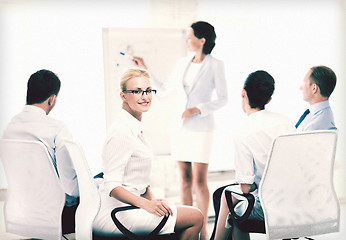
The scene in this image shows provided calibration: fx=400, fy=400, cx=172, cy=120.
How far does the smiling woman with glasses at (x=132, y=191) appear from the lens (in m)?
1.94

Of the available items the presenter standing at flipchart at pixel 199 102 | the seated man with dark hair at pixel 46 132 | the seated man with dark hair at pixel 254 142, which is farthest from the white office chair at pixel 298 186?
the presenter standing at flipchart at pixel 199 102

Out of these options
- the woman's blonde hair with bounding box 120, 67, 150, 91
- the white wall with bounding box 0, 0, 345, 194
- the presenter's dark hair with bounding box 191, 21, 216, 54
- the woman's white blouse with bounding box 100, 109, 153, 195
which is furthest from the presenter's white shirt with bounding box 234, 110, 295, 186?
the white wall with bounding box 0, 0, 345, 194

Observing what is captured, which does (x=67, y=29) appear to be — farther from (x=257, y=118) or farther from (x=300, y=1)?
(x=300, y=1)

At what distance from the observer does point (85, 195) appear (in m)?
1.98

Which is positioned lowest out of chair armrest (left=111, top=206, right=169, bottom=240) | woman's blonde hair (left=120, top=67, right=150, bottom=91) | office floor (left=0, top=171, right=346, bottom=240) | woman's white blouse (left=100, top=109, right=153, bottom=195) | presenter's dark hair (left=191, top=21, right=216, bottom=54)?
office floor (left=0, top=171, right=346, bottom=240)

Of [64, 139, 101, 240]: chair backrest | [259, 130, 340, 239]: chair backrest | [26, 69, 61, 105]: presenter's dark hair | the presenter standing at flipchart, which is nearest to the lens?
[64, 139, 101, 240]: chair backrest

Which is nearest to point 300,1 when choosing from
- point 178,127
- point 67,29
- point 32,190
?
point 178,127

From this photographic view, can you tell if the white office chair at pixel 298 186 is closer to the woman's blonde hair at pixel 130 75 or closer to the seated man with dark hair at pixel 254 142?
the seated man with dark hair at pixel 254 142

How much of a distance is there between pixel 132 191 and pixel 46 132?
598 mm

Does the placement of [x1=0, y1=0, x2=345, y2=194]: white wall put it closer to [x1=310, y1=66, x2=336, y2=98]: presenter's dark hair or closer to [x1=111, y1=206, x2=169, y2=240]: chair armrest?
[x1=310, y1=66, x2=336, y2=98]: presenter's dark hair

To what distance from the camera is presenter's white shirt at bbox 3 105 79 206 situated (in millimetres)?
2201

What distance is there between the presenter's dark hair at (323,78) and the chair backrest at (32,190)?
6.02ft

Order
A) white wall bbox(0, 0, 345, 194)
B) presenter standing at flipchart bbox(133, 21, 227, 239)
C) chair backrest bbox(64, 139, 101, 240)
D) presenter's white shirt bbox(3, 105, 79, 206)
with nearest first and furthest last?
chair backrest bbox(64, 139, 101, 240), presenter's white shirt bbox(3, 105, 79, 206), presenter standing at flipchart bbox(133, 21, 227, 239), white wall bbox(0, 0, 345, 194)

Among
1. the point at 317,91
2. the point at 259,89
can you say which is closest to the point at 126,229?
the point at 259,89
